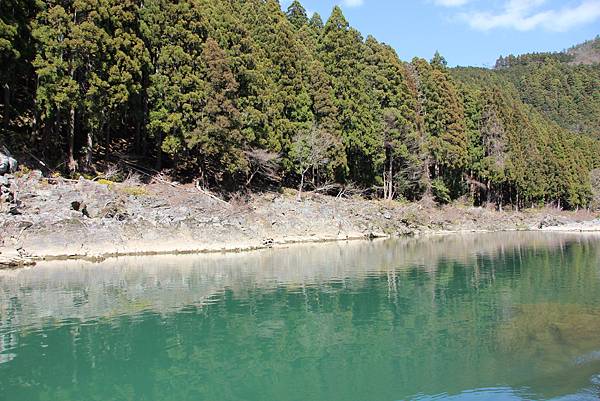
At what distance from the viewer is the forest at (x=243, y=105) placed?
1180 inches

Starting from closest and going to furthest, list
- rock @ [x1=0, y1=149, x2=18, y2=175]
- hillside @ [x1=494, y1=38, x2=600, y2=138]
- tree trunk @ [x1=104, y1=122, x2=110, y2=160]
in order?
rock @ [x1=0, y1=149, x2=18, y2=175] → tree trunk @ [x1=104, y1=122, x2=110, y2=160] → hillside @ [x1=494, y1=38, x2=600, y2=138]

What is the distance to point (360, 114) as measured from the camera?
151 feet

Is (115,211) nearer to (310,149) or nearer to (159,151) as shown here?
(159,151)

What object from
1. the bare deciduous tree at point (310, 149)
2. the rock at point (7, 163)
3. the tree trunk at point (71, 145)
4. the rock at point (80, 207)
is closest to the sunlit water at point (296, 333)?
the rock at point (80, 207)

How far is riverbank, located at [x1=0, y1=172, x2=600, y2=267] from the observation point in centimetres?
2639

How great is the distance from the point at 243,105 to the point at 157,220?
1137cm

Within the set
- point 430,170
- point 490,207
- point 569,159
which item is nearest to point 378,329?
point 430,170

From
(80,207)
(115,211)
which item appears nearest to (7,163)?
(80,207)

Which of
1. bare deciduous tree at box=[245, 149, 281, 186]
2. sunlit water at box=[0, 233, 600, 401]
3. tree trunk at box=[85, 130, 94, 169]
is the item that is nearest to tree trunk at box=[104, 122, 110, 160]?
tree trunk at box=[85, 130, 94, 169]

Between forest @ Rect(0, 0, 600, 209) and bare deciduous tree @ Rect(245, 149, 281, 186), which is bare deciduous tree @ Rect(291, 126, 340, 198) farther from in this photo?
bare deciduous tree @ Rect(245, 149, 281, 186)

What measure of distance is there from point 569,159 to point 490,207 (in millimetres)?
19933

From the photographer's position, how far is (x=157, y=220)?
3022 centimetres

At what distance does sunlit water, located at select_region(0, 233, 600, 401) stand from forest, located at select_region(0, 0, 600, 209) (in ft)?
36.7

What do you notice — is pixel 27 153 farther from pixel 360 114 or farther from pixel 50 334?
pixel 360 114
